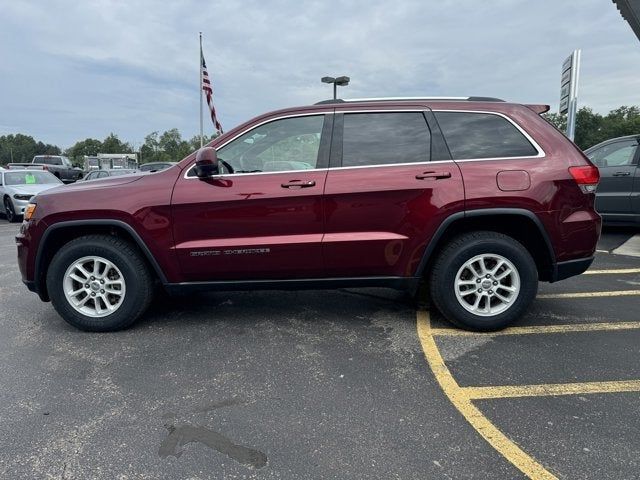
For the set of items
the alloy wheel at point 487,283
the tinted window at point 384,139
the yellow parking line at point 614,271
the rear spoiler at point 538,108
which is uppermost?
the rear spoiler at point 538,108

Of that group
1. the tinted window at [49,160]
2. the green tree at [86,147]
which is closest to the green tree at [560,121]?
the tinted window at [49,160]

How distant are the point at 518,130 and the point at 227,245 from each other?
2498 mm

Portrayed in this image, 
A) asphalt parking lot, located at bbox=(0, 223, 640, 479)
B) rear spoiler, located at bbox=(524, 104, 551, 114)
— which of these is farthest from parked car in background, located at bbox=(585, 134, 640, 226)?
rear spoiler, located at bbox=(524, 104, 551, 114)

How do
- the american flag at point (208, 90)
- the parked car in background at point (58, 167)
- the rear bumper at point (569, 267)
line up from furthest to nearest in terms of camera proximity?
the parked car in background at point (58, 167), the american flag at point (208, 90), the rear bumper at point (569, 267)

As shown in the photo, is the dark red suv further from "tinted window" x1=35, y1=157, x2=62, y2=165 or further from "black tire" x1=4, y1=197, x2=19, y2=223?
"tinted window" x1=35, y1=157, x2=62, y2=165

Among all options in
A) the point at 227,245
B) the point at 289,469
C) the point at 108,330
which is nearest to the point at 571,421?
the point at 289,469

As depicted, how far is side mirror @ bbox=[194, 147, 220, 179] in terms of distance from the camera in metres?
3.48

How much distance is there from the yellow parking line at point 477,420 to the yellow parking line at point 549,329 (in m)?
0.23

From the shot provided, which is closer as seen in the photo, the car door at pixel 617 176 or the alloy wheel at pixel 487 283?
the alloy wheel at pixel 487 283

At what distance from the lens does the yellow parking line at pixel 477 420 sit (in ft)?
7.12

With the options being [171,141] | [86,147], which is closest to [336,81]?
[171,141]

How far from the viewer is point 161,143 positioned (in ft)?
312

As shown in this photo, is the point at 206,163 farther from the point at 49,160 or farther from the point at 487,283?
the point at 49,160

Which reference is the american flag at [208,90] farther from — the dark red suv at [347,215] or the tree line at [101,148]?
the tree line at [101,148]
